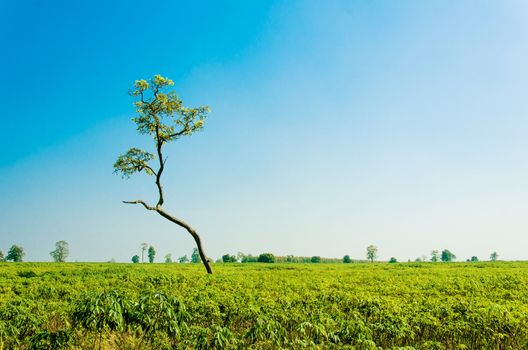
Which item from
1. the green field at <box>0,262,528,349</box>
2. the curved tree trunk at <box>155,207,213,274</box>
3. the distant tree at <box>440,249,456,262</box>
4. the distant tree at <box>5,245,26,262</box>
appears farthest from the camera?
the distant tree at <box>440,249,456,262</box>

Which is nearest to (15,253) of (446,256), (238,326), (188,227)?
(188,227)

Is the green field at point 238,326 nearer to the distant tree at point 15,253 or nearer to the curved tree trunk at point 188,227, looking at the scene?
the curved tree trunk at point 188,227

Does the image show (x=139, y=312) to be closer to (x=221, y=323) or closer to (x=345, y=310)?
(x=221, y=323)

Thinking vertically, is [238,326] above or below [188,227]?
below

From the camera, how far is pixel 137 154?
28672 millimetres

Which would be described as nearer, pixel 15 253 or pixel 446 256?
pixel 15 253

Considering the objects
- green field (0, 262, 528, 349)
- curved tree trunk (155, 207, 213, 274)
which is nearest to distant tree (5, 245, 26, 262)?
curved tree trunk (155, 207, 213, 274)

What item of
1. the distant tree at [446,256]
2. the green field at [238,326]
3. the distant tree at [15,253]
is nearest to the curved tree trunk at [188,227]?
the green field at [238,326]

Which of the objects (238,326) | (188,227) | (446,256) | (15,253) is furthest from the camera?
(446,256)

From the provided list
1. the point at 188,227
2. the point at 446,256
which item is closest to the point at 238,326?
the point at 188,227

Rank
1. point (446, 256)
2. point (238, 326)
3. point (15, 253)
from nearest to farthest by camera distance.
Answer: point (238, 326) → point (15, 253) → point (446, 256)

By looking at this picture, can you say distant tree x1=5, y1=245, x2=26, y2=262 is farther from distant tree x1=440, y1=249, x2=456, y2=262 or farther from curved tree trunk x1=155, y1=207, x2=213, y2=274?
distant tree x1=440, y1=249, x2=456, y2=262

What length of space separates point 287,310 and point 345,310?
2818 millimetres

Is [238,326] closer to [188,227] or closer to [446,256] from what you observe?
[188,227]
